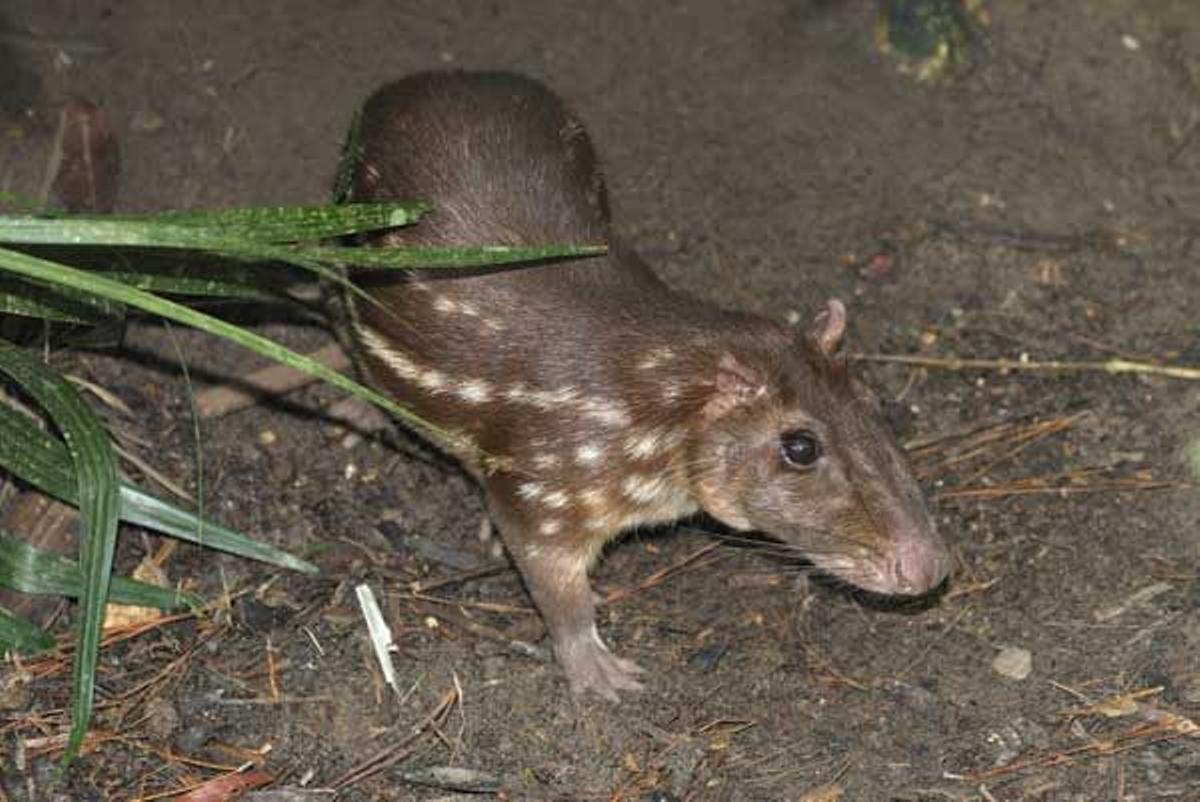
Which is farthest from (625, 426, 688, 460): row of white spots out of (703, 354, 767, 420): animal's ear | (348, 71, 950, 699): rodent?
(703, 354, 767, 420): animal's ear

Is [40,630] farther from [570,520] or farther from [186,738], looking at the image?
[570,520]

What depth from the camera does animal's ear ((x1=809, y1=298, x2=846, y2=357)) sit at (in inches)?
187

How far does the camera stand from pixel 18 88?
240 inches

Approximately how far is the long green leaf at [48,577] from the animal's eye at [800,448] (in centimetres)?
172

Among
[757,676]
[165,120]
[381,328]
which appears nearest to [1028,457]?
[757,676]

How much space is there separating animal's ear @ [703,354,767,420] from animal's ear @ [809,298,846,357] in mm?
256

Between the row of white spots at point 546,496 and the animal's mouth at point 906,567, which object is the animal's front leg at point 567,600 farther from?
the animal's mouth at point 906,567

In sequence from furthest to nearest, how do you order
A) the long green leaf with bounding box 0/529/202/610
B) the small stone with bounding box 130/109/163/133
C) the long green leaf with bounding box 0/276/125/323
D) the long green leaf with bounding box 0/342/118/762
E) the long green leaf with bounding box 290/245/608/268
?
the small stone with bounding box 130/109/163/133, the long green leaf with bounding box 0/529/202/610, the long green leaf with bounding box 0/276/125/323, the long green leaf with bounding box 0/342/118/762, the long green leaf with bounding box 290/245/608/268

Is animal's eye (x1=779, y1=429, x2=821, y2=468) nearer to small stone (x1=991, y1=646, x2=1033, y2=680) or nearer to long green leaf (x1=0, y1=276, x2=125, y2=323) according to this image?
small stone (x1=991, y1=646, x2=1033, y2=680)

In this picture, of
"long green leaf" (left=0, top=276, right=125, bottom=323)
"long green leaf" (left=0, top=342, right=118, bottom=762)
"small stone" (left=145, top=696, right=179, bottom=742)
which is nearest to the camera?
"long green leaf" (left=0, top=342, right=118, bottom=762)

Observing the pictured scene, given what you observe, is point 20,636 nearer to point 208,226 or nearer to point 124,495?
point 124,495

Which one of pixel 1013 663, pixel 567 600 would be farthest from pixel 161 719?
pixel 1013 663

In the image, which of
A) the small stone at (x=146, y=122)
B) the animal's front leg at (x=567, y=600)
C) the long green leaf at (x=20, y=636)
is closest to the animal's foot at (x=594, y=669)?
the animal's front leg at (x=567, y=600)

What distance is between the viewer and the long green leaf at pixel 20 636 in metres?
4.59
